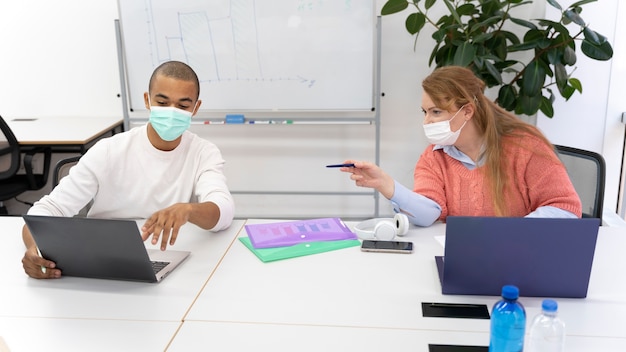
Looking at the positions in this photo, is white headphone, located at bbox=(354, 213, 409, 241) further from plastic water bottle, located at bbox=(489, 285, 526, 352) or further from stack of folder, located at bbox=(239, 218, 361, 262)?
plastic water bottle, located at bbox=(489, 285, 526, 352)

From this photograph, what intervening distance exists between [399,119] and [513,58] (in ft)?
2.59

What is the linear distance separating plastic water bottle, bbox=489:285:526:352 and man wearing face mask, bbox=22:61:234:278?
1033 millimetres

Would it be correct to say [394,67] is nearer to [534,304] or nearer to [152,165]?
[152,165]

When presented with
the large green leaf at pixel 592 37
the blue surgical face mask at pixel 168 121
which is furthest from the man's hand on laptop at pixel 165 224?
the large green leaf at pixel 592 37

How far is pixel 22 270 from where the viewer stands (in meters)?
1.62

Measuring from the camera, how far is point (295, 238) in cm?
179

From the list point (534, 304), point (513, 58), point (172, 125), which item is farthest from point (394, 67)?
point (534, 304)

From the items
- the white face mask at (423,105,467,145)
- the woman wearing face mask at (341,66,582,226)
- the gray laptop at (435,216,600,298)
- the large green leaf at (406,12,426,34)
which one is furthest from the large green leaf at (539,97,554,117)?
the gray laptop at (435,216,600,298)

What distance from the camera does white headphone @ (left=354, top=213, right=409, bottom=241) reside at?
5.84ft

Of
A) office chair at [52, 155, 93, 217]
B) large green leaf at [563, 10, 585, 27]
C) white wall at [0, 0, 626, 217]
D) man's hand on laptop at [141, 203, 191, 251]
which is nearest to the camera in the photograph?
man's hand on laptop at [141, 203, 191, 251]

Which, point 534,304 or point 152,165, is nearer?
point 534,304

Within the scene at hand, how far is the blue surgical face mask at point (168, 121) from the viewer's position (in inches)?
76.0

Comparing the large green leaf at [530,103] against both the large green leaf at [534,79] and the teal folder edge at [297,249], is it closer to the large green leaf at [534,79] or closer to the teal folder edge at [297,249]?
the large green leaf at [534,79]

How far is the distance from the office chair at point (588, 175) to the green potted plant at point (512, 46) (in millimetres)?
894
